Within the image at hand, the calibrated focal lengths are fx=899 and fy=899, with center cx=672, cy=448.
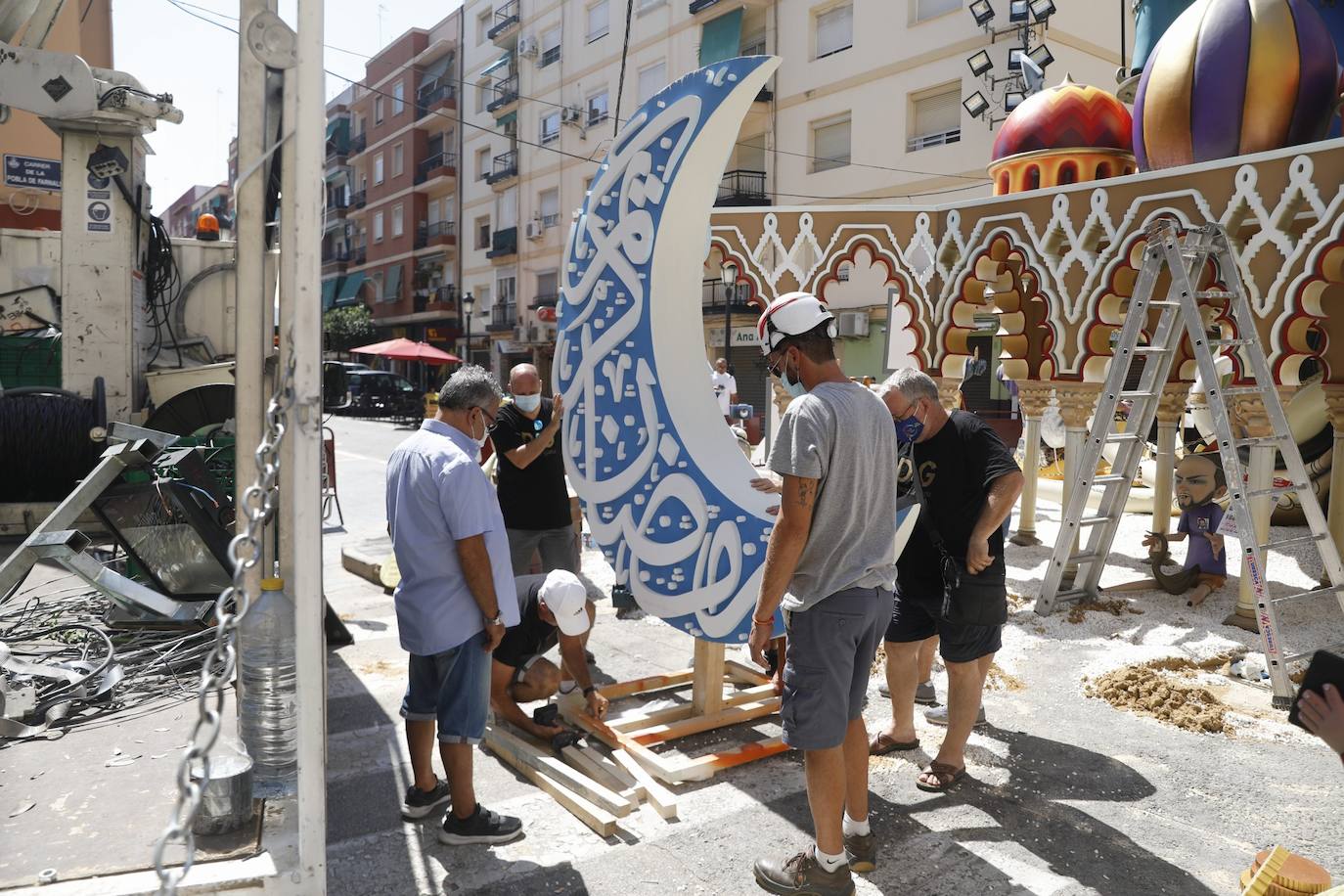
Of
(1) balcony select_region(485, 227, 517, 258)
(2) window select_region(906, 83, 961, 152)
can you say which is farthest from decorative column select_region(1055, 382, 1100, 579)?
(1) balcony select_region(485, 227, 517, 258)

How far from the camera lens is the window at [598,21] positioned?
90.3 feet

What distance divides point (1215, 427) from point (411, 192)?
3776 cm

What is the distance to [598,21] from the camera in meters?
27.9

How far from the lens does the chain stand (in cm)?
153

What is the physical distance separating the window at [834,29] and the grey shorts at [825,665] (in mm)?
20183

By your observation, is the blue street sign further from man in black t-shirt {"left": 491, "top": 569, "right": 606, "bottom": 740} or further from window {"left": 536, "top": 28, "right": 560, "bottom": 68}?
window {"left": 536, "top": 28, "right": 560, "bottom": 68}

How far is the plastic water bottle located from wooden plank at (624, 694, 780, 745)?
1.88 m

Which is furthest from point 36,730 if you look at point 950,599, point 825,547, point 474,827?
point 950,599

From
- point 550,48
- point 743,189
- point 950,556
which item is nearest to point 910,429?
point 950,556

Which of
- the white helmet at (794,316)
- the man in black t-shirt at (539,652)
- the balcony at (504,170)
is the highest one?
the balcony at (504,170)

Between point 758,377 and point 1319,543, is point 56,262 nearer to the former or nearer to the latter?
point 1319,543

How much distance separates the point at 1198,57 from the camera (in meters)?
6.40

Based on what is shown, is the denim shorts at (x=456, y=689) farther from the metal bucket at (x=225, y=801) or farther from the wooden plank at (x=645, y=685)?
the wooden plank at (x=645, y=685)

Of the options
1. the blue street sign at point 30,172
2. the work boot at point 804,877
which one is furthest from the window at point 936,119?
the work boot at point 804,877
